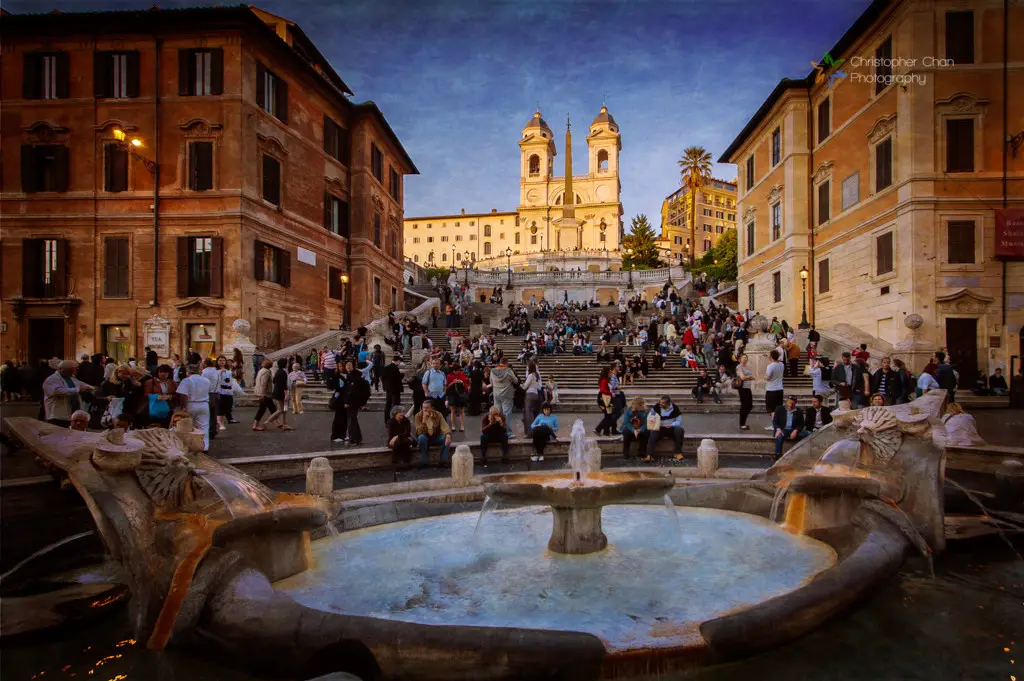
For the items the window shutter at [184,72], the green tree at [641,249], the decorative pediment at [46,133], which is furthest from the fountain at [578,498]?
the green tree at [641,249]

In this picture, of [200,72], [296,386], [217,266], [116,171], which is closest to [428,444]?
[296,386]

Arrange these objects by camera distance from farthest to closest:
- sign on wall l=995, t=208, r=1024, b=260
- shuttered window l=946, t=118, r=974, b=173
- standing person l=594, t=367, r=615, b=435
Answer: shuttered window l=946, t=118, r=974, b=173 < sign on wall l=995, t=208, r=1024, b=260 < standing person l=594, t=367, r=615, b=435

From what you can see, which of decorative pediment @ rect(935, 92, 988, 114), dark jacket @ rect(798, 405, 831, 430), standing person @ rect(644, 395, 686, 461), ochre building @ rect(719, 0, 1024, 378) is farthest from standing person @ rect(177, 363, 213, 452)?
decorative pediment @ rect(935, 92, 988, 114)

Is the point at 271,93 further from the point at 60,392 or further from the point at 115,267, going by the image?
the point at 60,392

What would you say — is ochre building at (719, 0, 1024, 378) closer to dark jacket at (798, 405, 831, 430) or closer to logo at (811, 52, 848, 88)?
logo at (811, 52, 848, 88)

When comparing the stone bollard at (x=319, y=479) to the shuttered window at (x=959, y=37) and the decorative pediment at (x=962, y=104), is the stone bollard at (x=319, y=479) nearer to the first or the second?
the decorative pediment at (x=962, y=104)

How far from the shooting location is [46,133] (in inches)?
904

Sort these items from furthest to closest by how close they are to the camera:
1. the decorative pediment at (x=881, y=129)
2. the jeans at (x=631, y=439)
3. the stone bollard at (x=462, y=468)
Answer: the decorative pediment at (x=881, y=129) < the jeans at (x=631, y=439) < the stone bollard at (x=462, y=468)

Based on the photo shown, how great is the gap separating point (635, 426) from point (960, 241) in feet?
54.4

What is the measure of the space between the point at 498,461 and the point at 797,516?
16.9 feet

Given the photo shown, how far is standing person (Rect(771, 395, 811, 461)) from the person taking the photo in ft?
32.3

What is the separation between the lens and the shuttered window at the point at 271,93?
23.9 meters

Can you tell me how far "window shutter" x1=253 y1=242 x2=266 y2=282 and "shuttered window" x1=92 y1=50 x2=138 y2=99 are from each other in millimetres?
7048

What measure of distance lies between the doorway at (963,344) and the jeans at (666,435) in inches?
586
